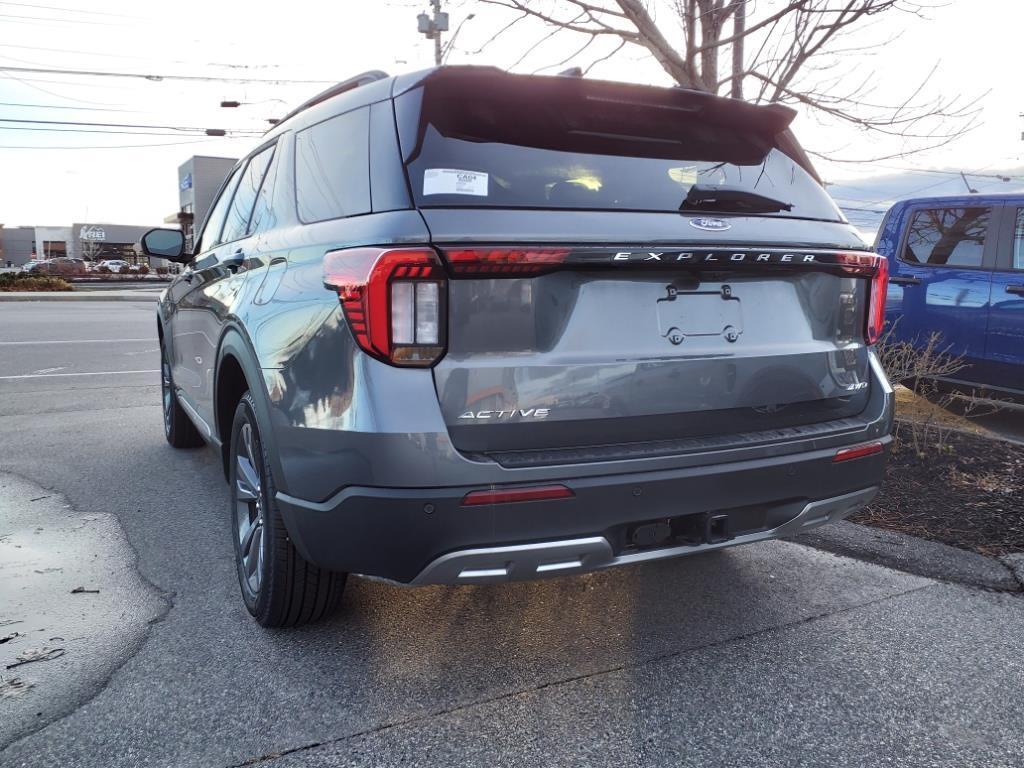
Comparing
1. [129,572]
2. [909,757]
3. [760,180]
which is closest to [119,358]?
[129,572]

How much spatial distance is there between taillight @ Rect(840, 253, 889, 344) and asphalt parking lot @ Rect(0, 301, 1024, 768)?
3.65 feet

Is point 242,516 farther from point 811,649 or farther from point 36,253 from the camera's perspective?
point 36,253

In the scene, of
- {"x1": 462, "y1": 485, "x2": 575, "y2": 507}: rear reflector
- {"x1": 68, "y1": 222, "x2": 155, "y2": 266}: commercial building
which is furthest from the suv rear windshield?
{"x1": 68, "y1": 222, "x2": 155, "y2": 266}: commercial building

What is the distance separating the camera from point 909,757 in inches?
91.4

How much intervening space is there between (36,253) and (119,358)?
371 feet

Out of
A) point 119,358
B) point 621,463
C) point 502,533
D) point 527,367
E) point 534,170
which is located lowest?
point 119,358

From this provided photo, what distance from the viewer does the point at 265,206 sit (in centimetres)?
354

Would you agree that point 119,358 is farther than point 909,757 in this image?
Yes

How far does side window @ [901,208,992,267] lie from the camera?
22.0 feet

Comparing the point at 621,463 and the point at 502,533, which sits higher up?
the point at 621,463

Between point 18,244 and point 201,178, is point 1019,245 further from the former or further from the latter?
point 18,244

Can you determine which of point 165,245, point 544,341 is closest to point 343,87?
point 544,341

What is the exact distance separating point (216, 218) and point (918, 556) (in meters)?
3.98

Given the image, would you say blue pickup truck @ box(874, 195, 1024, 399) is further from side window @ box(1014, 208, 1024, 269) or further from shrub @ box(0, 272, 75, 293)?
shrub @ box(0, 272, 75, 293)
